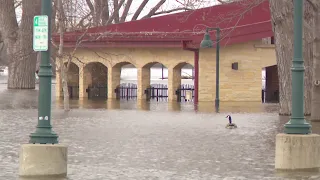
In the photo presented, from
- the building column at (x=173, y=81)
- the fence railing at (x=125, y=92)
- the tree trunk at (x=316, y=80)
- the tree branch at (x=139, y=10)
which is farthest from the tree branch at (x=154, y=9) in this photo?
the tree trunk at (x=316, y=80)

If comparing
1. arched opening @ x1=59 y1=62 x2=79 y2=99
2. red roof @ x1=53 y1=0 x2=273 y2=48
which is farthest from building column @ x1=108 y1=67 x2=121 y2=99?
arched opening @ x1=59 y1=62 x2=79 y2=99

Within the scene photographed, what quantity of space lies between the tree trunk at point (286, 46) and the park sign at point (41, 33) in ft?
50.5

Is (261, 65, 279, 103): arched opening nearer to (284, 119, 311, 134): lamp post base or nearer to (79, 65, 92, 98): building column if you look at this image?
(79, 65, 92, 98): building column

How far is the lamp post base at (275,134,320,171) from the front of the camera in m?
12.6

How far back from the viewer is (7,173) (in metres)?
12.7

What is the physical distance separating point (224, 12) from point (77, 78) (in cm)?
1177

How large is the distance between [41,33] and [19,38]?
145ft

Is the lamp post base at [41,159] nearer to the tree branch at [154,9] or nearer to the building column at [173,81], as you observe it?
the building column at [173,81]

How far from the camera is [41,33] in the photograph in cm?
1178

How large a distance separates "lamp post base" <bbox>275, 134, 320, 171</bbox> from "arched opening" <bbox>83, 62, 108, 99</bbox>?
3382cm

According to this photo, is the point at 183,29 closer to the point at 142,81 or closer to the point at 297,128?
the point at 142,81

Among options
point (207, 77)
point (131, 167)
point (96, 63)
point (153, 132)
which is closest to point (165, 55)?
point (207, 77)

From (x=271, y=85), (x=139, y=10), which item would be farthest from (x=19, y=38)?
(x=271, y=85)

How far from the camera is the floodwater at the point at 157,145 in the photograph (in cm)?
1298
